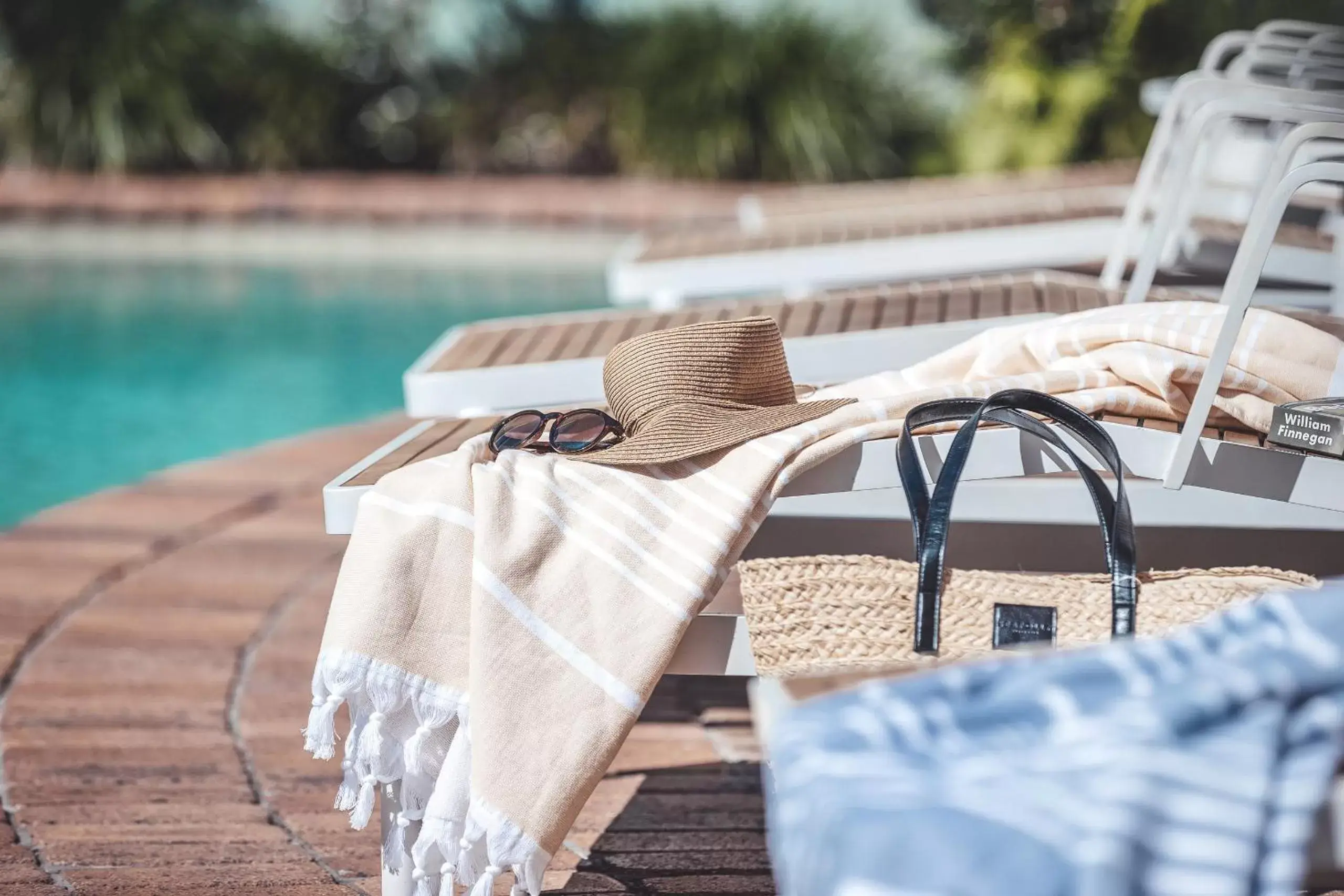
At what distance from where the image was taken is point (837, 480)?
1844 millimetres

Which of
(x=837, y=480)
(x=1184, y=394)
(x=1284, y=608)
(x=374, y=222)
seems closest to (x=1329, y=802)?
(x=1284, y=608)

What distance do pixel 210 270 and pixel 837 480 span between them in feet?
26.9

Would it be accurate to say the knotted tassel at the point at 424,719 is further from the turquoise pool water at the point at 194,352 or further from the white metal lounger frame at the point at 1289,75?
the turquoise pool water at the point at 194,352

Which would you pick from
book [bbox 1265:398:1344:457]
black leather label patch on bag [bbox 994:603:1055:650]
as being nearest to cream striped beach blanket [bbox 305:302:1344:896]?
black leather label patch on bag [bbox 994:603:1055:650]

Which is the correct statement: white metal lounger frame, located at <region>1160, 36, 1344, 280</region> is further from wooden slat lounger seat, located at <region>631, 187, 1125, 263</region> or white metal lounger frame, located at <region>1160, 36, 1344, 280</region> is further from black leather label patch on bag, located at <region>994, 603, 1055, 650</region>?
black leather label patch on bag, located at <region>994, 603, 1055, 650</region>

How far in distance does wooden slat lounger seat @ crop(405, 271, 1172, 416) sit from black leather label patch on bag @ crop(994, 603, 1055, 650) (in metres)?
1.32

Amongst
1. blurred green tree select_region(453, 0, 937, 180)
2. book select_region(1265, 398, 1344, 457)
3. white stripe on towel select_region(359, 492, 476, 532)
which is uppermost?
book select_region(1265, 398, 1344, 457)

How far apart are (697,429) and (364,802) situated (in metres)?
0.63

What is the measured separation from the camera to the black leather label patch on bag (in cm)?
161

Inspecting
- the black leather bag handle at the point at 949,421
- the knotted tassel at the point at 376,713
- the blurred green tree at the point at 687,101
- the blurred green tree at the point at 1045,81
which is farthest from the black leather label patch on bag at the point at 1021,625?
the blurred green tree at the point at 687,101

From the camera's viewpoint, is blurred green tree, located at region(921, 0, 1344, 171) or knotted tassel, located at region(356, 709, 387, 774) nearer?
knotted tassel, located at region(356, 709, 387, 774)

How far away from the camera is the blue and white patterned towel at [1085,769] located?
3.37 feet

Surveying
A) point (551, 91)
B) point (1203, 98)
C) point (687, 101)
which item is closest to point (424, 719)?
point (1203, 98)

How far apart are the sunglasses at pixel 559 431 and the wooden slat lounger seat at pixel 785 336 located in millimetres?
814
